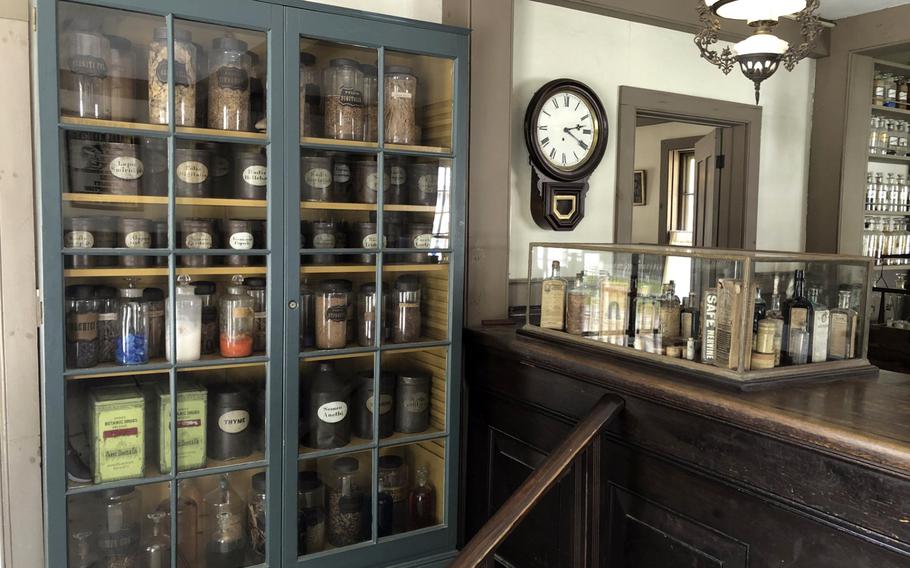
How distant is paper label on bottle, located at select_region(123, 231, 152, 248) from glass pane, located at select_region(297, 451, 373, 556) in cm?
91

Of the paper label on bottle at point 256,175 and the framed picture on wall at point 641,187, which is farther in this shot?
the framed picture on wall at point 641,187

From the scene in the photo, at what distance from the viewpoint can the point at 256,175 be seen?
2283mm

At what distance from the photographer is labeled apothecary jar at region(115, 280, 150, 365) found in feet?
7.02

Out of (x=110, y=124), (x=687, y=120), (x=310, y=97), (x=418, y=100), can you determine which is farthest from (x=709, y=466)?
(x=687, y=120)

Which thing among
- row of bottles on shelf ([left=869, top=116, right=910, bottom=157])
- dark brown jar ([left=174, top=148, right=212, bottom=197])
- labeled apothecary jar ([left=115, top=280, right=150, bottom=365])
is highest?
row of bottles on shelf ([left=869, top=116, right=910, bottom=157])

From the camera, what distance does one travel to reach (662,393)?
1.92 metres

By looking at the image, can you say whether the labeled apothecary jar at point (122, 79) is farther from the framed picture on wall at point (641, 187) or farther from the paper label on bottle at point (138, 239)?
the framed picture on wall at point (641, 187)

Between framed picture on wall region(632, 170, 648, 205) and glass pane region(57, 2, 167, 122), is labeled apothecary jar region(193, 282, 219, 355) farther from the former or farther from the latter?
framed picture on wall region(632, 170, 648, 205)

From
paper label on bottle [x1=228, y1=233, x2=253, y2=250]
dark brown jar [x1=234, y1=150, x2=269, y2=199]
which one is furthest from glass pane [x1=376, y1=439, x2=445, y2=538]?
dark brown jar [x1=234, y1=150, x2=269, y2=199]

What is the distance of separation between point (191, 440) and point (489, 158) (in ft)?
5.07

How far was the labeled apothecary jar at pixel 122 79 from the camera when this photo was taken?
6.81ft

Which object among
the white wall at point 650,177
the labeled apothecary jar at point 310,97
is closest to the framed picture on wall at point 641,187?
the white wall at point 650,177

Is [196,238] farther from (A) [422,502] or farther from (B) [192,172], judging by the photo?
(A) [422,502]

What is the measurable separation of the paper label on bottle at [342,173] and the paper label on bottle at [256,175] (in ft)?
0.82
